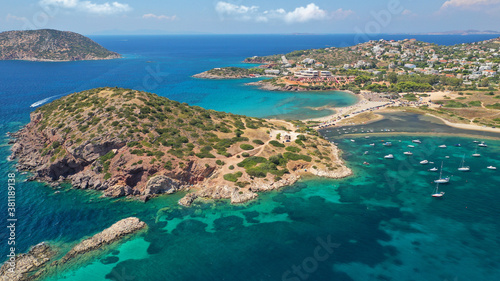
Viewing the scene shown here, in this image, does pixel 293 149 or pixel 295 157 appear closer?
pixel 295 157

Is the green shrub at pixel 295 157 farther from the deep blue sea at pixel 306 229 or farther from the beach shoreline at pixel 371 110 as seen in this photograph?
the beach shoreline at pixel 371 110

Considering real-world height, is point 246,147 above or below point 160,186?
above

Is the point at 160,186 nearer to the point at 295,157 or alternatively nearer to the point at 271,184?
the point at 271,184

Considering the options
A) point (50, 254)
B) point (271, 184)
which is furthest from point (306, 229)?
point (50, 254)

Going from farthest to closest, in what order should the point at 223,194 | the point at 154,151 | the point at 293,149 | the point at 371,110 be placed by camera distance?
1. the point at 371,110
2. the point at 293,149
3. the point at 154,151
4. the point at 223,194

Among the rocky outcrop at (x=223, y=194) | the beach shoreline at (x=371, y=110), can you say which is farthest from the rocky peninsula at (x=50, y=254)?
the beach shoreline at (x=371, y=110)

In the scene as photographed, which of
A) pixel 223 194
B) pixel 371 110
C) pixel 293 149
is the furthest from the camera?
pixel 371 110

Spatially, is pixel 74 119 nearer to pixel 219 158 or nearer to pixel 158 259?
pixel 219 158
